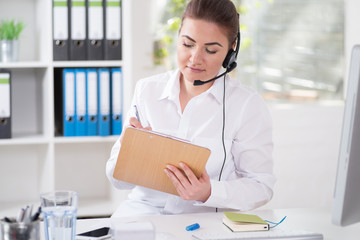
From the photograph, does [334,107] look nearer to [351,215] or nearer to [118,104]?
[118,104]

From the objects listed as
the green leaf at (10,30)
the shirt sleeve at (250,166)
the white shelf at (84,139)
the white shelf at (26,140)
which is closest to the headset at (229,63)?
the shirt sleeve at (250,166)

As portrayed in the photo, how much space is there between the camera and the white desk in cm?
151

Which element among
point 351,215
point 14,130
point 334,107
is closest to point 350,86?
point 351,215

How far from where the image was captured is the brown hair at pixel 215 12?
1973mm

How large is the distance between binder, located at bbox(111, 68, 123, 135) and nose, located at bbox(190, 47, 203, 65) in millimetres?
913

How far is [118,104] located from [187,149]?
126 centimetres

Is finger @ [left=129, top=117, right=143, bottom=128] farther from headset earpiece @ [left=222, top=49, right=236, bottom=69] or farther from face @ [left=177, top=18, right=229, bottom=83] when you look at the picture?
A: headset earpiece @ [left=222, top=49, right=236, bottom=69]

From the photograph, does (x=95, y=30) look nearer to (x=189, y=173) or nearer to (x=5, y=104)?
(x=5, y=104)

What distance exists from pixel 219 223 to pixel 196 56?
604 millimetres

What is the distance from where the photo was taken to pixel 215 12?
1977mm

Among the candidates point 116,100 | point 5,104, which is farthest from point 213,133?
point 5,104

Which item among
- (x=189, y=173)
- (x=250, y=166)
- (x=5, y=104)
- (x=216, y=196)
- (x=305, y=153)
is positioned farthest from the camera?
(x=305, y=153)

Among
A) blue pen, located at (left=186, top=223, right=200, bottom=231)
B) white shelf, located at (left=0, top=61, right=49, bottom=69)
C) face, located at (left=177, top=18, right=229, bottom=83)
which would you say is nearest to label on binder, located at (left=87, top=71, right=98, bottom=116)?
white shelf, located at (left=0, top=61, right=49, bottom=69)

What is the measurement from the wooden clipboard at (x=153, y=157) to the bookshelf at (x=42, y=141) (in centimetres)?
106
